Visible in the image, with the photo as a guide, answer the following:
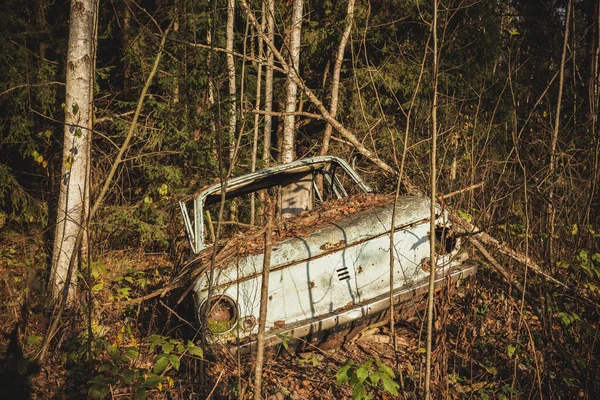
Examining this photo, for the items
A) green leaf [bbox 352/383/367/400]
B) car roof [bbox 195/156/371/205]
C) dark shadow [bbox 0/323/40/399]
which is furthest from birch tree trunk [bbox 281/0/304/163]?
green leaf [bbox 352/383/367/400]

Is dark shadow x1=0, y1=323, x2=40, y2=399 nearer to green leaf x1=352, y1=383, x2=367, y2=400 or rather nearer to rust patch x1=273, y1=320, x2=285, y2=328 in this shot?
rust patch x1=273, y1=320, x2=285, y2=328

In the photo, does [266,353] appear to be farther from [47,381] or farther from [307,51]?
[307,51]

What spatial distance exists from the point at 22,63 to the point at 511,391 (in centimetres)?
898

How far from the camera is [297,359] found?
4.33 meters

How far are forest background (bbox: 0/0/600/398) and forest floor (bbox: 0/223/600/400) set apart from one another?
3 cm

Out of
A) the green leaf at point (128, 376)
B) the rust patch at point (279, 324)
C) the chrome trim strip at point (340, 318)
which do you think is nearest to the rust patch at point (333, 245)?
the chrome trim strip at point (340, 318)

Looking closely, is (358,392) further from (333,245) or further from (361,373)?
(333,245)

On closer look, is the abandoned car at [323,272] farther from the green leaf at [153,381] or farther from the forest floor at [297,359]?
the green leaf at [153,381]

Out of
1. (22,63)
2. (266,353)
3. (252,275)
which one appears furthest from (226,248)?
(22,63)

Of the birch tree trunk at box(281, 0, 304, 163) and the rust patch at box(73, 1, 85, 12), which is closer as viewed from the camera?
the rust patch at box(73, 1, 85, 12)

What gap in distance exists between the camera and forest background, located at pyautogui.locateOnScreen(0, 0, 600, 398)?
14.4 ft

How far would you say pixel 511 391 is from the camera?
3818 millimetres

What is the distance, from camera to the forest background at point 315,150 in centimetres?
439

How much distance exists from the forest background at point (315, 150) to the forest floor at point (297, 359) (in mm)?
33
